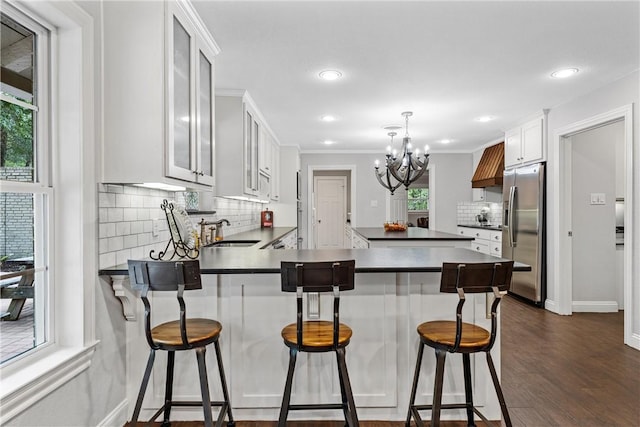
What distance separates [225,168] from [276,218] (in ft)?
10.3

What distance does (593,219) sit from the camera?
14.1 feet

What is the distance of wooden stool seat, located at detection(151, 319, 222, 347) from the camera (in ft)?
5.48

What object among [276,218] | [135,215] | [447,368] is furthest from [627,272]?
[276,218]

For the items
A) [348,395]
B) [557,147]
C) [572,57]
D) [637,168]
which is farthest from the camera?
[557,147]

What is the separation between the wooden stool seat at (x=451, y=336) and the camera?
167 centimetres

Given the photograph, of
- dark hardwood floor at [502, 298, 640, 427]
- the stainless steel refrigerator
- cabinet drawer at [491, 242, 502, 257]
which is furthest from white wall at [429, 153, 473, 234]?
dark hardwood floor at [502, 298, 640, 427]

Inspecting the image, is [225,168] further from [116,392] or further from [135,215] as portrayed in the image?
[116,392]

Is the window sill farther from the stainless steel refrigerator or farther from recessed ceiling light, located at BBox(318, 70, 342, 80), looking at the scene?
the stainless steel refrigerator

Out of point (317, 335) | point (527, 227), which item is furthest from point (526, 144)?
point (317, 335)

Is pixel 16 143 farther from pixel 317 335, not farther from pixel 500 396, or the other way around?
pixel 500 396

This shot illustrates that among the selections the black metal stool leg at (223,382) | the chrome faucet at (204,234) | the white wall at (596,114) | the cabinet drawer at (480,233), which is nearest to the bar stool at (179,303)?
the black metal stool leg at (223,382)

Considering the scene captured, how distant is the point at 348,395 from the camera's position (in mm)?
1642

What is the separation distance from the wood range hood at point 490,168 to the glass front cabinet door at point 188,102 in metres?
4.97

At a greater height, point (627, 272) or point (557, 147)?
point (557, 147)
